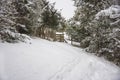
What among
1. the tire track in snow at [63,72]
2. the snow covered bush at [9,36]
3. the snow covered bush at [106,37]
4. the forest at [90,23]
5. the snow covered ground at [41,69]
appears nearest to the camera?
the snow covered ground at [41,69]

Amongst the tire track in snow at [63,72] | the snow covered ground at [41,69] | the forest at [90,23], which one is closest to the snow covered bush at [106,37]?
the forest at [90,23]

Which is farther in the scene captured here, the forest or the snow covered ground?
the forest

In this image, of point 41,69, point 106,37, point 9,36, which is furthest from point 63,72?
point 106,37

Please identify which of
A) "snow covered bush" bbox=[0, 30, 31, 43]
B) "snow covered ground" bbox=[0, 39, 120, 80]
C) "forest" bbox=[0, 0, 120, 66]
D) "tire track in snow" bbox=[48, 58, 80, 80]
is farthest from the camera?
"forest" bbox=[0, 0, 120, 66]

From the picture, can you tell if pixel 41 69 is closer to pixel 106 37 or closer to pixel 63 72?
pixel 63 72

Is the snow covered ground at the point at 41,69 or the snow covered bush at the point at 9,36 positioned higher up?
the snow covered bush at the point at 9,36

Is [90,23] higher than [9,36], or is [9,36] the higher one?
[90,23]

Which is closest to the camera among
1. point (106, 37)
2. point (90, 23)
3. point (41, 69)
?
point (41, 69)

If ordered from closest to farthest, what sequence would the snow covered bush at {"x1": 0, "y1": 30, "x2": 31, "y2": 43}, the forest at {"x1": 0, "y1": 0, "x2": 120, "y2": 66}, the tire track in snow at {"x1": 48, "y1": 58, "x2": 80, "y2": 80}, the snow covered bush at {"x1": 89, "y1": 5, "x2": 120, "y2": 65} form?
the tire track in snow at {"x1": 48, "y1": 58, "x2": 80, "y2": 80} → the snow covered bush at {"x1": 0, "y1": 30, "x2": 31, "y2": 43} → the forest at {"x1": 0, "y1": 0, "x2": 120, "y2": 66} → the snow covered bush at {"x1": 89, "y1": 5, "x2": 120, "y2": 65}

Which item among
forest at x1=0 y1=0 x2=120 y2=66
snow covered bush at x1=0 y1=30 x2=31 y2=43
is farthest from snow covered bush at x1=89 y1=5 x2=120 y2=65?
snow covered bush at x1=0 y1=30 x2=31 y2=43

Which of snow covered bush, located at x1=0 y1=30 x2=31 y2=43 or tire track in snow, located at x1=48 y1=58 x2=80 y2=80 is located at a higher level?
snow covered bush, located at x1=0 y1=30 x2=31 y2=43

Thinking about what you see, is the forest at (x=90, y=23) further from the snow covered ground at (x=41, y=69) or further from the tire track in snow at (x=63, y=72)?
the tire track in snow at (x=63, y=72)

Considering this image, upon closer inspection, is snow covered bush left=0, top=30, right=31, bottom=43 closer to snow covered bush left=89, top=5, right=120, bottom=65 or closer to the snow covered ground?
the snow covered ground

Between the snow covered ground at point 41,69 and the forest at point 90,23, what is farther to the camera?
the forest at point 90,23
